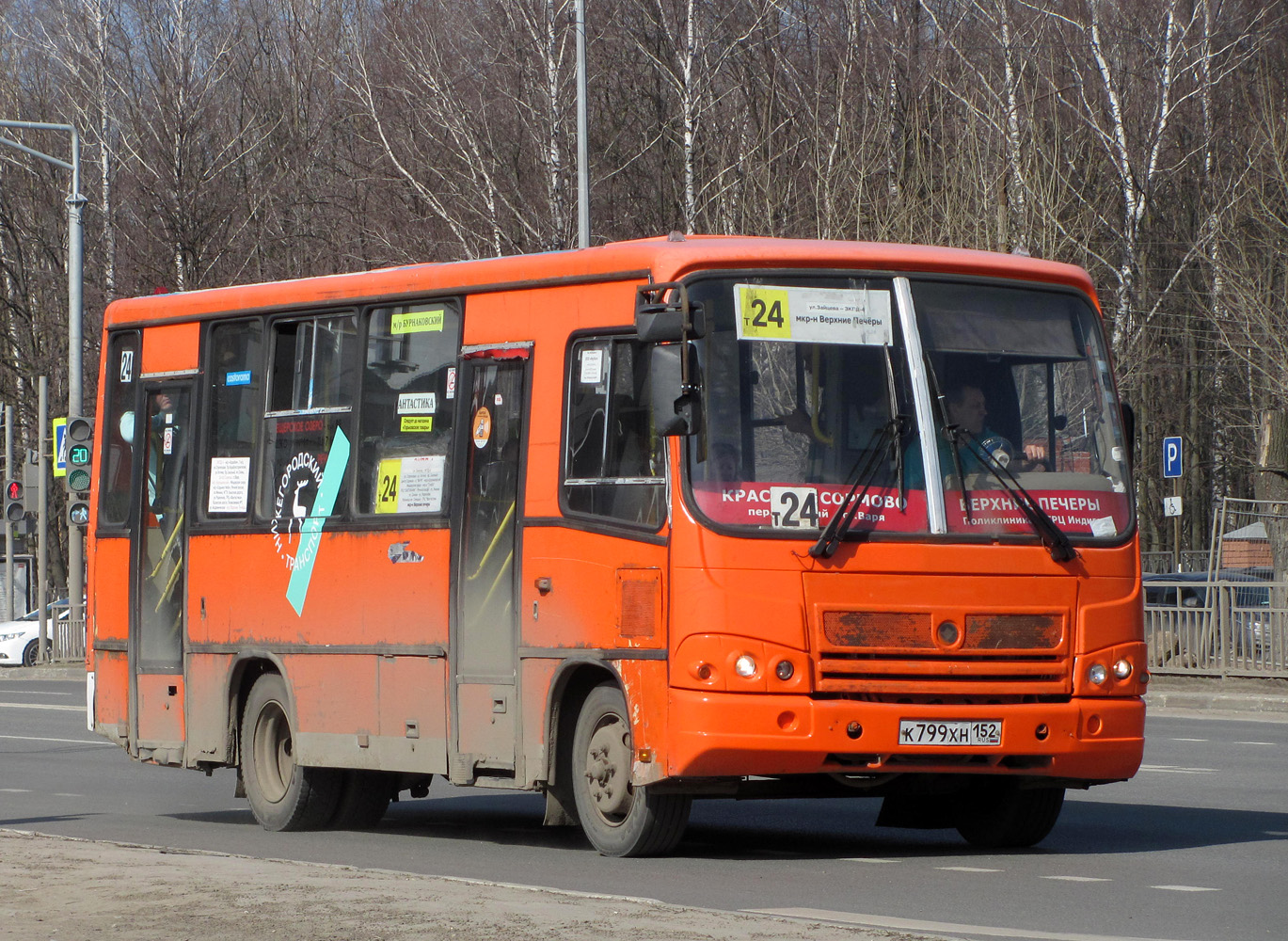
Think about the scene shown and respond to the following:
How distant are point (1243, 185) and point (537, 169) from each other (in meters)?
11.8

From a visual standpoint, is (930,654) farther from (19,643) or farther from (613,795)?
(19,643)

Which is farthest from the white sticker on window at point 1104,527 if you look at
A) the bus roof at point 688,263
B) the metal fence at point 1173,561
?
the metal fence at point 1173,561

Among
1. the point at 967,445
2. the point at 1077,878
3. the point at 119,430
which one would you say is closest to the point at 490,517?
the point at 967,445

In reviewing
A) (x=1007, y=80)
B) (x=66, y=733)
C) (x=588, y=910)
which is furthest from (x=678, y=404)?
(x=1007, y=80)

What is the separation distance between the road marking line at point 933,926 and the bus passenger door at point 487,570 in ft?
9.90

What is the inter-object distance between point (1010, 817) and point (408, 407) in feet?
13.2

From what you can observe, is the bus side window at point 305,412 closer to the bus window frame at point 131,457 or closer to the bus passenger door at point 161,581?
the bus passenger door at point 161,581

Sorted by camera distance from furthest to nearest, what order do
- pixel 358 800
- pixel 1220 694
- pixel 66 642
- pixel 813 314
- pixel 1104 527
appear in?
pixel 66 642 < pixel 1220 694 < pixel 358 800 < pixel 1104 527 < pixel 813 314

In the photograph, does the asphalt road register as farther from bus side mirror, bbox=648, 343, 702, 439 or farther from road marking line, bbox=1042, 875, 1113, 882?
bus side mirror, bbox=648, 343, 702, 439

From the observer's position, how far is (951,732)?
34.0 feet

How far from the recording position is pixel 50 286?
5100 centimetres

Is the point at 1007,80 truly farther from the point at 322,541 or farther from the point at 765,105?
the point at 322,541

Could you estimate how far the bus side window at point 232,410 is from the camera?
537 inches

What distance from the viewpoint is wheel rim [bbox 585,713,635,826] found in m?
10.8
